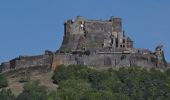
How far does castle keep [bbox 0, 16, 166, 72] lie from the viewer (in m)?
141

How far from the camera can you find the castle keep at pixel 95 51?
14112cm

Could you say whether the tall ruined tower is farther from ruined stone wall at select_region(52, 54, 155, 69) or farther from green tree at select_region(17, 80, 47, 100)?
green tree at select_region(17, 80, 47, 100)

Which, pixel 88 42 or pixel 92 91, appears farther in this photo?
pixel 88 42

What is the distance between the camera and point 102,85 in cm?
13762

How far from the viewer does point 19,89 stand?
138 m

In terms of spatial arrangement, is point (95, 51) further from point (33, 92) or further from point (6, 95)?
point (6, 95)

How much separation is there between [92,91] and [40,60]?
8684mm

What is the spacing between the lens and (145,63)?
14212 centimetres

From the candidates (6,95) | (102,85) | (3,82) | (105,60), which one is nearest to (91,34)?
(105,60)

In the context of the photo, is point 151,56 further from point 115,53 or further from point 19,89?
point 19,89

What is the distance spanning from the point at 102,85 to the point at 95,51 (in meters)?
5.42

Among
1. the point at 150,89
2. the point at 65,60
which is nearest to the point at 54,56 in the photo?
the point at 65,60

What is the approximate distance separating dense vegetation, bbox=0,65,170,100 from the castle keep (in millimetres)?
1611

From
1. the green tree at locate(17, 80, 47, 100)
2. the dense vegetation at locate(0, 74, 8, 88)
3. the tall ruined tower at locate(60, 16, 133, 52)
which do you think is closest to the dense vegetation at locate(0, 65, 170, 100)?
the green tree at locate(17, 80, 47, 100)
